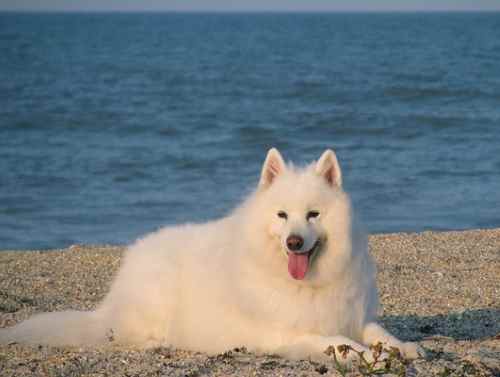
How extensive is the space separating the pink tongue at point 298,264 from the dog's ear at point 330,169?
1.59ft

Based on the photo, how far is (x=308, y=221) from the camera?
525cm

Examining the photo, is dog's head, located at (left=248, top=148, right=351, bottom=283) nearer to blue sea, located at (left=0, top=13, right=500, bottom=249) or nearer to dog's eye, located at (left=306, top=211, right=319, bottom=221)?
dog's eye, located at (left=306, top=211, right=319, bottom=221)

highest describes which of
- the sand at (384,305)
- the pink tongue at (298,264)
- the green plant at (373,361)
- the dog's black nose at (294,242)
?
the dog's black nose at (294,242)

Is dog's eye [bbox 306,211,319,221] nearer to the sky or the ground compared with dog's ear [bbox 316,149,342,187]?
nearer to the ground

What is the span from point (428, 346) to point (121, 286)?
7.10 feet

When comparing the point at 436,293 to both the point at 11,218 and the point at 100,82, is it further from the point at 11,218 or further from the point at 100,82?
the point at 100,82

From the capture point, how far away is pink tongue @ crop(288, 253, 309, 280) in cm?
527

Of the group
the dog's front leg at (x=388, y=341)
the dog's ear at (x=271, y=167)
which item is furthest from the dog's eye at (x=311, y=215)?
the dog's front leg at (x=388, y=341)

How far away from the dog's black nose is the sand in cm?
70

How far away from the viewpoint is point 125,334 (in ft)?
20.3

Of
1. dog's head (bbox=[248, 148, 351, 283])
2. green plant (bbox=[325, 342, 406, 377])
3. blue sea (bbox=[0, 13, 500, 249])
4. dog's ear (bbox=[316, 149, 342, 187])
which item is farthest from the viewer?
blue sea (bbox=[0, 13, 500, 249])

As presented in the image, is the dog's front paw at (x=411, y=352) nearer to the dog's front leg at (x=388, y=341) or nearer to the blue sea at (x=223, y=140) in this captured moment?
the dog's front leg at (x=388, y=341)

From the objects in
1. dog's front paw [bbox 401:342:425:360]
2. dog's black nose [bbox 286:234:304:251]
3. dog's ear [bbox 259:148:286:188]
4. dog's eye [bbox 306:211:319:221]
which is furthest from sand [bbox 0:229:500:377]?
dog's ear [bbox 259:148:286:188]

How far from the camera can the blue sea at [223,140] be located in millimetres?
14438
